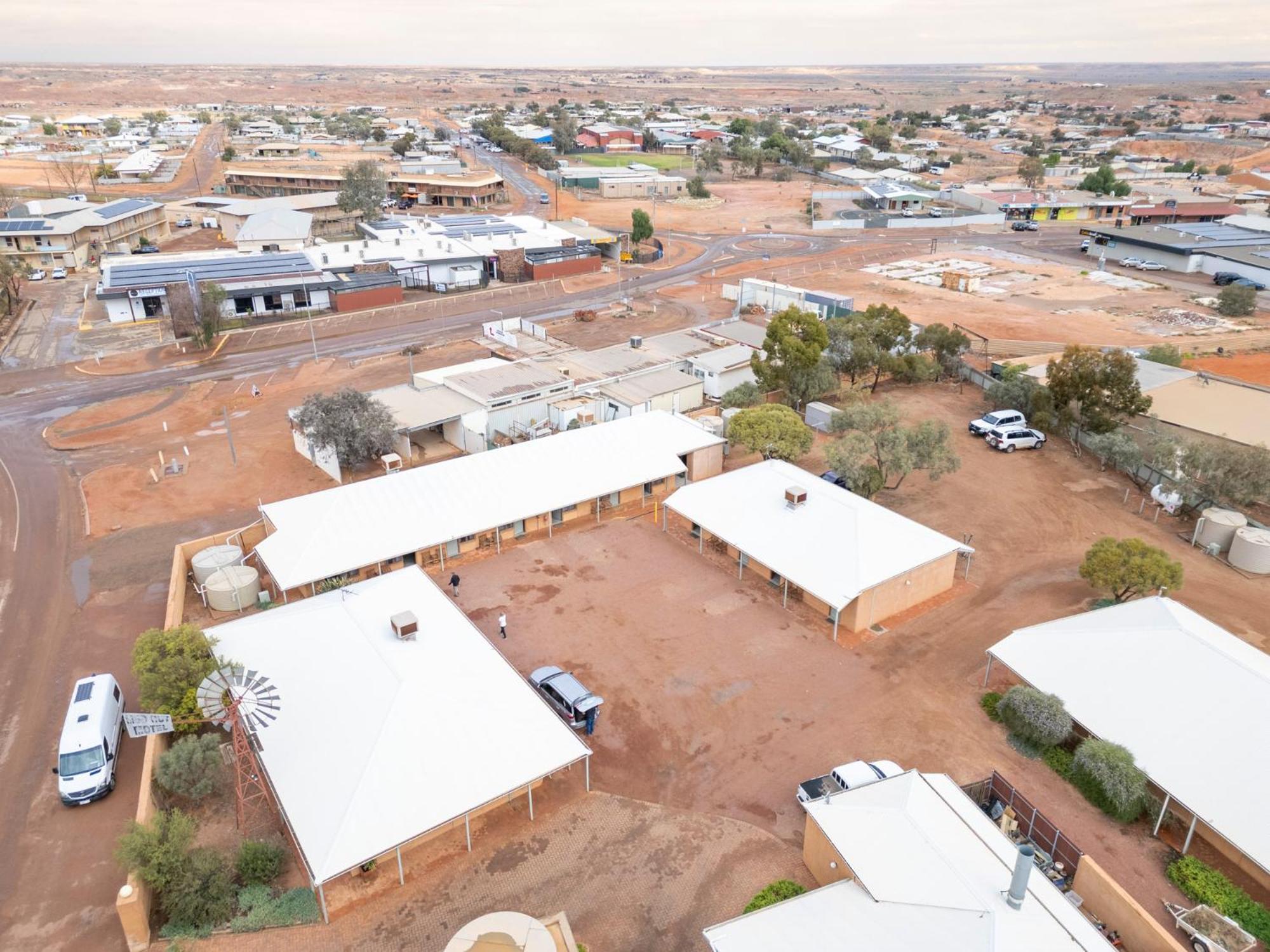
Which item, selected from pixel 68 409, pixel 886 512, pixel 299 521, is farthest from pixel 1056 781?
pixel 68 409

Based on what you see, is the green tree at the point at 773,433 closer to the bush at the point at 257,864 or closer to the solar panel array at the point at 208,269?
the bush at the point at 257,864

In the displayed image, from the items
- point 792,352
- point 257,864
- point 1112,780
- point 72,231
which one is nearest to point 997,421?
point 792,352

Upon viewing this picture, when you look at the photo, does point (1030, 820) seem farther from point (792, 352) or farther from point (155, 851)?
point (792, 352)

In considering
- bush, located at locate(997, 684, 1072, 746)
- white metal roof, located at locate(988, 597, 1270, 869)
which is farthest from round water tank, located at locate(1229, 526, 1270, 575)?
bush, located at locate(997, 684, 1072, 746)

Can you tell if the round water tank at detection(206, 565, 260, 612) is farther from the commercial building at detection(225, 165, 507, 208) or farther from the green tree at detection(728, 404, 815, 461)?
the commercial building at detection(225, 165, 507, 208)

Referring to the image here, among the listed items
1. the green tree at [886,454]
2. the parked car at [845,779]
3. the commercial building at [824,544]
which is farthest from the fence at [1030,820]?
the green tree at [886,454]

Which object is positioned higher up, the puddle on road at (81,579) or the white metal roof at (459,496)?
the white metal roof at (459,496)
